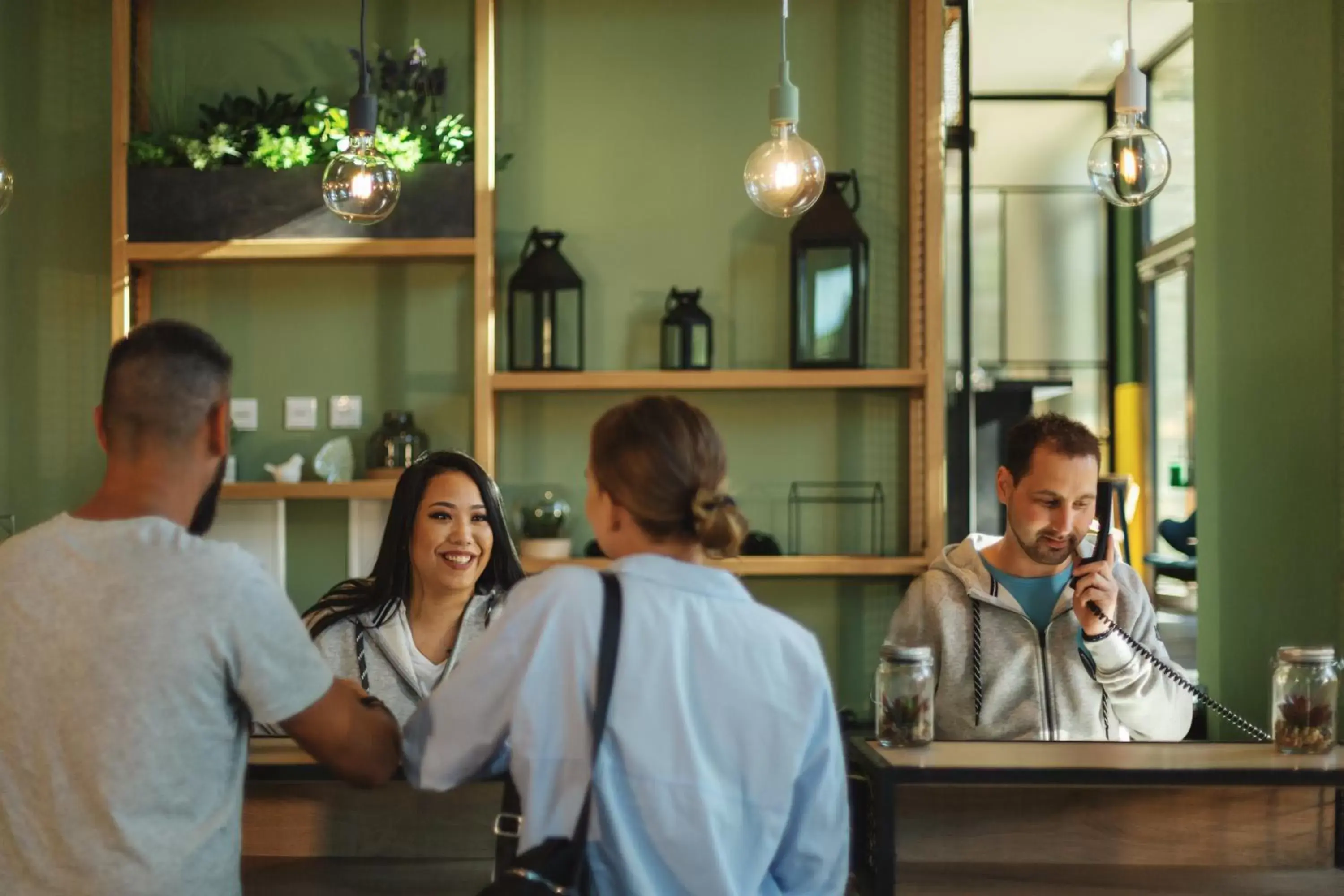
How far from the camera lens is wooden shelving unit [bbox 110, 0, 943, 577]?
384 centimetres

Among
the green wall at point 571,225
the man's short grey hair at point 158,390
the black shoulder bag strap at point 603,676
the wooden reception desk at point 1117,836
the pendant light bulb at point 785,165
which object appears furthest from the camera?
the green wall at point 571,225

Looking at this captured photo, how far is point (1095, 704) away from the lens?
8.23ft

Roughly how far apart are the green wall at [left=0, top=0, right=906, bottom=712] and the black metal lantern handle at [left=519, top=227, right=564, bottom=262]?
6 cm

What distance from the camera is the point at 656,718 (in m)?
1.39

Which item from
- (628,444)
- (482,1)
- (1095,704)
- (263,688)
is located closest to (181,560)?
(263,688)

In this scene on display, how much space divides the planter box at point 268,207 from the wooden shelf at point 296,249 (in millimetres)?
22

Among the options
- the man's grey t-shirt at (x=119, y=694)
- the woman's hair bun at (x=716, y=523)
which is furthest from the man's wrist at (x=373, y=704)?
the woman's hair bun at (x=716, y=523)

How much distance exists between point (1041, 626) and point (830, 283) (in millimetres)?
1640

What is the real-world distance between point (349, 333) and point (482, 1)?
3.46 feet

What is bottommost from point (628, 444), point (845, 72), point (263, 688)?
point (263, 688)

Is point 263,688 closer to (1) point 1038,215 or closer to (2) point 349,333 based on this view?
(2) point 349,333

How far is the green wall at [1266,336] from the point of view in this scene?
3166mm

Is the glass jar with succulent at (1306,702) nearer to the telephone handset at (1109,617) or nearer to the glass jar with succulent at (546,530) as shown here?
the telephone handset at (1109,617)

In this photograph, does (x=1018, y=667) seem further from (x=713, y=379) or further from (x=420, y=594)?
(x=713, y=379)
